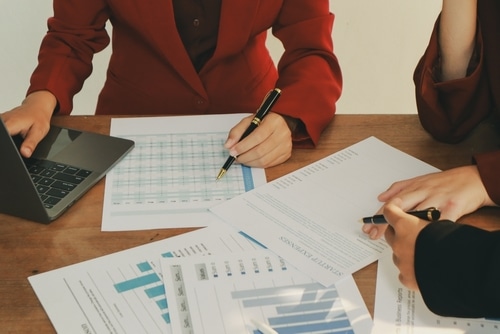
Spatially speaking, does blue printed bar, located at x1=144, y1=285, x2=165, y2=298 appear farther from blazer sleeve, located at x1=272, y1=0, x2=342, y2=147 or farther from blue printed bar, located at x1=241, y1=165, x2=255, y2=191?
blazer sleeve, located at x1=272, y1=0, x2=342, y2=147

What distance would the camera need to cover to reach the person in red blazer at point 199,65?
3.77 ft

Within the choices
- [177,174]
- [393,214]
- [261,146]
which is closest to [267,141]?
[261,146]

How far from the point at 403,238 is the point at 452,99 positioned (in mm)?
409

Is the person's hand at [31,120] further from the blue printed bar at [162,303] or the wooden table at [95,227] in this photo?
the blue printed bar at [162,303]

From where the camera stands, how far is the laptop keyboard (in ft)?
3.26

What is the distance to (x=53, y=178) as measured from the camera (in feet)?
3.39

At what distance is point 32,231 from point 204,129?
1.23ft

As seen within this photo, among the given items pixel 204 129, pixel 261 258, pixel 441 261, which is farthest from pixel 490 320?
pixel 204 129

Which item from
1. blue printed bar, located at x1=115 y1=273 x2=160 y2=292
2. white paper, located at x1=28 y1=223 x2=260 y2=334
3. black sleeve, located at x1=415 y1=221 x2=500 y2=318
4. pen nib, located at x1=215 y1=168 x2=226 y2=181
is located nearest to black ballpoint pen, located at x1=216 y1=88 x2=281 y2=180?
pen nib, located at x1=215 y1=168 x2=226 y2=181

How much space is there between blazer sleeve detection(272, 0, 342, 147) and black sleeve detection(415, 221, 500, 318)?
38 centimetres

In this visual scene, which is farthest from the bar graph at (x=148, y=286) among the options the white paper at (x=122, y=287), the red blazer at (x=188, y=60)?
the red blazer at (x=188, y=60)

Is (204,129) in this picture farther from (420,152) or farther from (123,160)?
(420,152)

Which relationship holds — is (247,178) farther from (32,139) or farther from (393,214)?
(32,139)

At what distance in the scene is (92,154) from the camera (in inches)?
43.1
